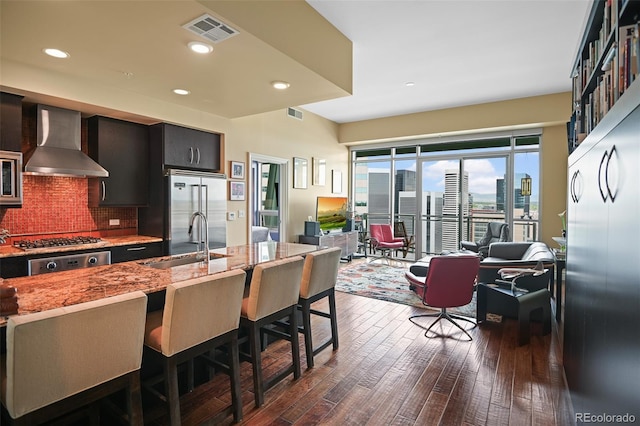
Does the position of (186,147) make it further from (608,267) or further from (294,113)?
(608,267)

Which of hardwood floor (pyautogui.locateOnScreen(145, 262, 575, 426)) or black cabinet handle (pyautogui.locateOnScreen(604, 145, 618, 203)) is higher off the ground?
black cabinet handle (pyautogui.locateOnScreen(604, 145, 618, 203))

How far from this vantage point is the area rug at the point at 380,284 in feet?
15.4

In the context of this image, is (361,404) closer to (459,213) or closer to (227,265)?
(227,265)

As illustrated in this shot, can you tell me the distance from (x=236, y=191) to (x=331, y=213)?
2639 millimetres

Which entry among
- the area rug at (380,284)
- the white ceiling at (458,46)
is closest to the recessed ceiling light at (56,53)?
the white ceiling at (458,46)

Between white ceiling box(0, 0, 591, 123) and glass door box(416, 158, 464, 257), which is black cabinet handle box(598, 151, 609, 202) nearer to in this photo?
white ceiling box(0, 0, 591, 123)

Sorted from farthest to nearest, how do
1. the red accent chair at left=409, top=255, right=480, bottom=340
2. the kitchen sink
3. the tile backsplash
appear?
1. the tile backsplash
2. the red accent chair at left=409, top=255, right=480, bottom=340
3. the kitchen sink

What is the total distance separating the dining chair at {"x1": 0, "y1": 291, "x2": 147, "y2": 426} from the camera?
51.0 inches

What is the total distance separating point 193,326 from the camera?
6.19 ft

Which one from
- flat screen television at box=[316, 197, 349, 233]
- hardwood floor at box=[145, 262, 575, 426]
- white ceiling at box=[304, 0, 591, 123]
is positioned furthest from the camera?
flat screen television at box=[316, 197, 349, 233]

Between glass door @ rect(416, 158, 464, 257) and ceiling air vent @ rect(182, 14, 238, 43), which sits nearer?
ceiling air vent @ rect(182, 14, 238, 43)

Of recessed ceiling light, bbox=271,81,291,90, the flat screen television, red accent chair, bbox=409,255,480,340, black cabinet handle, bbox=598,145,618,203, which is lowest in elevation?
red accent chair, bbox=409,255,480,340

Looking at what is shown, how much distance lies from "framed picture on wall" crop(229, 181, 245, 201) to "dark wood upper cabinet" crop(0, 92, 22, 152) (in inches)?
102

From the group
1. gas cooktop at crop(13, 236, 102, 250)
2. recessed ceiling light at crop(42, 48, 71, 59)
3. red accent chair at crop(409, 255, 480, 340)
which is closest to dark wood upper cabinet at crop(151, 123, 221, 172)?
gas cooktop at crop(13, 236, 102, 250)
